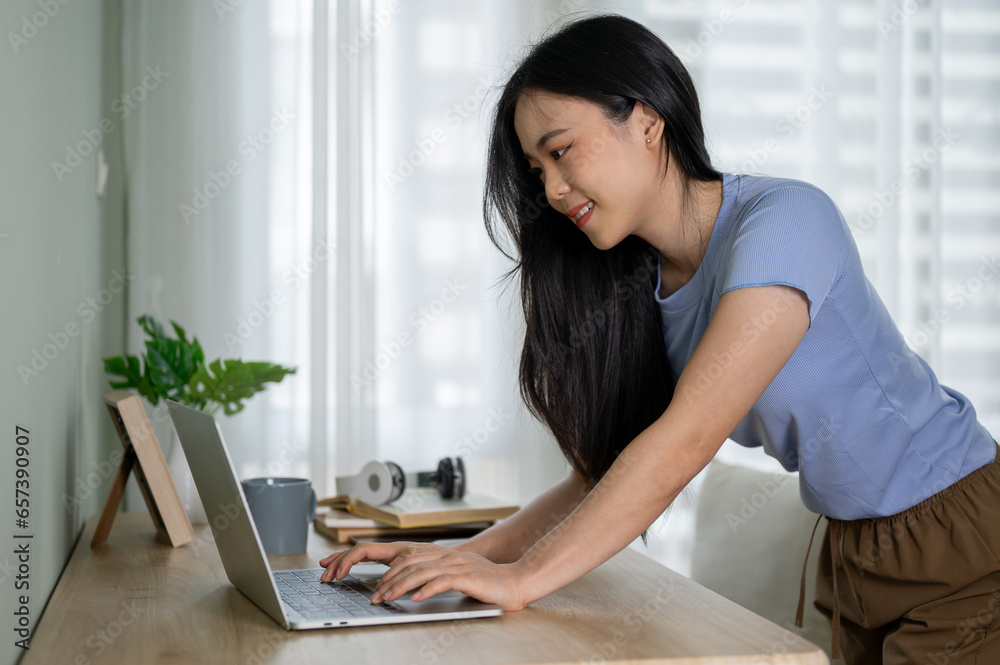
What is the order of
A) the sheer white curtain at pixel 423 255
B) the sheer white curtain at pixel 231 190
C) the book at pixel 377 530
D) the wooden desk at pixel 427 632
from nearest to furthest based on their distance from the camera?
the wooden desk at pixel 427 632
the book at pixel 377 530
the sheer white curtain at pixel 231 190
the sheer white curtain at pixel 423 255

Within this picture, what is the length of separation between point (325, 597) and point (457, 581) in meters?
0.15

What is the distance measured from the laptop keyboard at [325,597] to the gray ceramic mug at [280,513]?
0.48ft

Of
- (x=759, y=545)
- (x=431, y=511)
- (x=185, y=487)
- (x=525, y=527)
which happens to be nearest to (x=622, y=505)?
(x=525, y=527)

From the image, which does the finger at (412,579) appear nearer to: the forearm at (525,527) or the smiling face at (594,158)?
the forearm at (525,527)

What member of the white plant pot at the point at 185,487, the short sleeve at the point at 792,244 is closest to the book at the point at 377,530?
the white plant pot at the point at 185,487

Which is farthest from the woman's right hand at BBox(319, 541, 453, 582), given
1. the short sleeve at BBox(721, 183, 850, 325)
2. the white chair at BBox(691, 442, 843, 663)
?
the white chair at BBox(691, 442, 843, 663)

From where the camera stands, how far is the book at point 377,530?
126cm

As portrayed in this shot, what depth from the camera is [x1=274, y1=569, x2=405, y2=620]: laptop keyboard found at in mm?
774

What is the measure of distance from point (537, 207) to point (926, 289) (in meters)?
1.72

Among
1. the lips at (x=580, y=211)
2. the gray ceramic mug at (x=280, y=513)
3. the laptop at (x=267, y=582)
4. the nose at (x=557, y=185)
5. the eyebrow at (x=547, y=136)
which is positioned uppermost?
the eyebrow at (x=547, y=136)

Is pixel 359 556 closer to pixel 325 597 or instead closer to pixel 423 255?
pixel 325 597

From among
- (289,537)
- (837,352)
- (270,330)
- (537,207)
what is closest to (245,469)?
(270,330)

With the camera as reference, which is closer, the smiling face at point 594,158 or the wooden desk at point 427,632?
the wooden desk at point 427,632

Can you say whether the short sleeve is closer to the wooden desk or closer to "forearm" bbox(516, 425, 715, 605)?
"forearm" bbox(516, 425, 715, 605)
